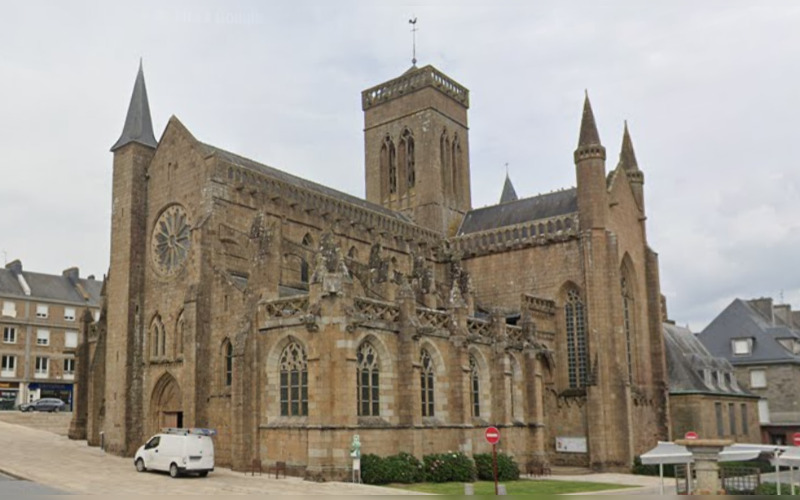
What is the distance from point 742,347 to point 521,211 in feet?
60.3

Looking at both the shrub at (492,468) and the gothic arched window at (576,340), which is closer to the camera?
the shrub at (492,468)

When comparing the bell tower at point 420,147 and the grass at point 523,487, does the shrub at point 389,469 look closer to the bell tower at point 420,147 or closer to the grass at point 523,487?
the grass at point 523,487

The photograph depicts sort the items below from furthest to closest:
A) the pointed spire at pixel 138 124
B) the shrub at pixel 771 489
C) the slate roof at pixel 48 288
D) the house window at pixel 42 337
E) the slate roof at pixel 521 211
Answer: the house window at pixel 42 337 → the slate roof at pixel 48 288 → the slate roof at pixel 521 211 → the pointed spire at pixel 138 124 → the shrub at pixel 771 489

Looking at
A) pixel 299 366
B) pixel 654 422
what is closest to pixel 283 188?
pixel 299 366

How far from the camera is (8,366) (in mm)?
59281

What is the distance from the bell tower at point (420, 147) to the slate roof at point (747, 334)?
19.0 metres

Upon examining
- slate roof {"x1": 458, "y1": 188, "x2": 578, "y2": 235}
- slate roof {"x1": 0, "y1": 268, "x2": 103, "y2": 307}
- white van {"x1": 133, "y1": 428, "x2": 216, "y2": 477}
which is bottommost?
white van {"x1": 133, "y1": 428, "x2": 216, "y2": 477}

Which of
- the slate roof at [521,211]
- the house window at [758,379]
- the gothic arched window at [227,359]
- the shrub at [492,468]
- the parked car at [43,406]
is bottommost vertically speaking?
the shrub at [492,468]

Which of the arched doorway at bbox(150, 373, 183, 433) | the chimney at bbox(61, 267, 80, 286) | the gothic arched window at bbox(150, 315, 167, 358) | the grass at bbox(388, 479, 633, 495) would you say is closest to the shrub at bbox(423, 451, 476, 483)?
the grass at bbox(388, 479, 633, 495)

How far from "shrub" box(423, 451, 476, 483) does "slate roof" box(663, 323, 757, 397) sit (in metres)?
18.1

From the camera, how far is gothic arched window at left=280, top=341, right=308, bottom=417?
2717 cm

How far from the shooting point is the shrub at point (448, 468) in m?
27.8

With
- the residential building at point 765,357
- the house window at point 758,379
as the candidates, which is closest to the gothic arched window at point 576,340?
the residential building at point 765,357

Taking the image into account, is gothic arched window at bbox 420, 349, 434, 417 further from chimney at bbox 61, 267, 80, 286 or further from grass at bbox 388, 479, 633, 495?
chimney at bbox 61, 267, 80, 286
